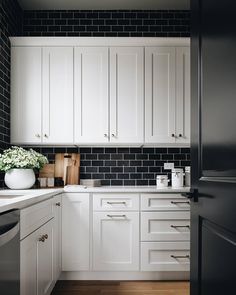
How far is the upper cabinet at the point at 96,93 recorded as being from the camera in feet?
11.4

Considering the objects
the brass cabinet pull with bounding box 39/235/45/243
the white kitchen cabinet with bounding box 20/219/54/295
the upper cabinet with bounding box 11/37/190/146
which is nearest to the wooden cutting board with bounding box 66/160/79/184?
the upper cabinet with bounding box 11/37/190/146

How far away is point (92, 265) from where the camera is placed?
3.19 meters

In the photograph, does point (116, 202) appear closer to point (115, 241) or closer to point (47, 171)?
point (115, 241)

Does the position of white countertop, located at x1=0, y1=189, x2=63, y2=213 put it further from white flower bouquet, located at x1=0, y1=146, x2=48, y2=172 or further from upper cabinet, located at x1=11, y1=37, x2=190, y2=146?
upper cabinet, located at x1=11, y1=37, x2=190, y2=146

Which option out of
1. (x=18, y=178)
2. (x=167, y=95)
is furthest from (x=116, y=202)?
(x=167, y=95)

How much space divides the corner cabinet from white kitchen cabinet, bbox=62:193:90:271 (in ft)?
2.04

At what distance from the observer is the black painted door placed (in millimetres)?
1133

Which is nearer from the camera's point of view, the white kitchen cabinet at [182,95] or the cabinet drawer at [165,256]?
the cabinet drawer at [165,256]

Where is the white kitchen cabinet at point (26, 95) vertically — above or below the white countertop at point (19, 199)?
above

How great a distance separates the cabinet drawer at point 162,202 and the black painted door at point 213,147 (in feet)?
5.08

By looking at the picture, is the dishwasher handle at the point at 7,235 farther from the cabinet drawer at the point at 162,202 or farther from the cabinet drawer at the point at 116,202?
the cabinet drawer at the point at 162,202

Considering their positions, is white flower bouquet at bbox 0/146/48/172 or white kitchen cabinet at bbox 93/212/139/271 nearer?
white flower bouquet at bbox 0/146/48/172

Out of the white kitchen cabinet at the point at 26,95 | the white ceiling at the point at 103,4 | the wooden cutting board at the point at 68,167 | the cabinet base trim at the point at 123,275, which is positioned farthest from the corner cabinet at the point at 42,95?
the cabinet base trim at the point at 123,275

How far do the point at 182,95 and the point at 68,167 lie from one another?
1.40 m
